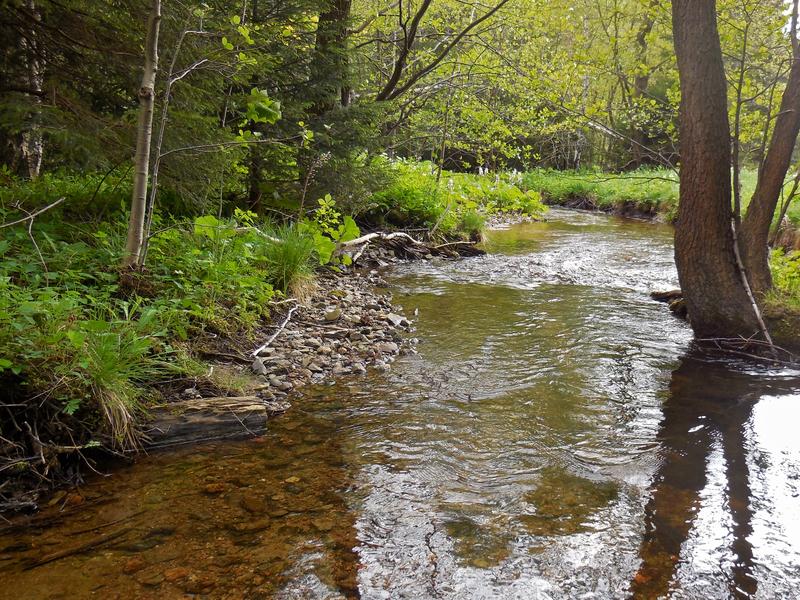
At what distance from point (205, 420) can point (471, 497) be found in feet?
6.04

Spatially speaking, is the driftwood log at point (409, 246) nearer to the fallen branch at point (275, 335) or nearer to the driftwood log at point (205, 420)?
the fallen branch at point (275, 335)

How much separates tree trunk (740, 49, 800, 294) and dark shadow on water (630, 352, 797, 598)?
1487mm

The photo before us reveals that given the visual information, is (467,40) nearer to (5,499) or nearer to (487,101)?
(487,101)

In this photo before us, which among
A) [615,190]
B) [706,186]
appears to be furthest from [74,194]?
[615,190]

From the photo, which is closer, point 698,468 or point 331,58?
point 698,468

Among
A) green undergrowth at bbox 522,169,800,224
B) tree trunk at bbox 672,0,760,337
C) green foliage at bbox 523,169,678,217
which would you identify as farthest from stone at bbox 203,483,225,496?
green foliage at bbox 523,169,678,217

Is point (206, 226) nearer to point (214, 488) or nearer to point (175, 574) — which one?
point (214, 488)

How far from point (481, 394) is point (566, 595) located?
218 cm

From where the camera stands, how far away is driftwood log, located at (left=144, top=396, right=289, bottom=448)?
11.4ft

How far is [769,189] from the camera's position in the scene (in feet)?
19.9

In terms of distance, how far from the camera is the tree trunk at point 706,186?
17.6 ft

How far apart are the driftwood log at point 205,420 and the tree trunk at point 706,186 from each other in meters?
4.70

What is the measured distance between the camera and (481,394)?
455 centimetres

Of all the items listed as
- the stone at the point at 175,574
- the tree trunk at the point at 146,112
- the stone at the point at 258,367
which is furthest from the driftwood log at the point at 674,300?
the stone at the point at 175,574
